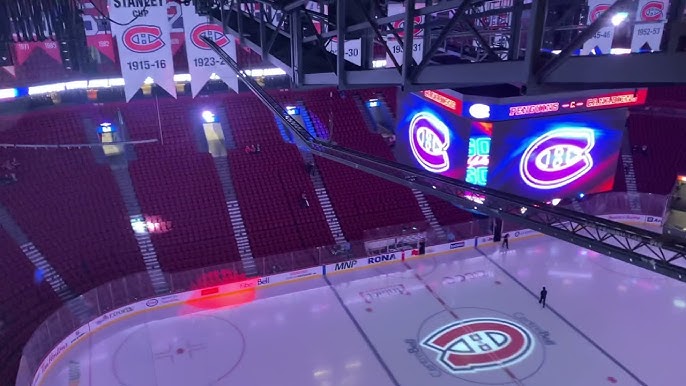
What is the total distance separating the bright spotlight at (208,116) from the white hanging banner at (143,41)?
11.2 meters

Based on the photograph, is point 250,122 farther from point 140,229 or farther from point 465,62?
point 465,62

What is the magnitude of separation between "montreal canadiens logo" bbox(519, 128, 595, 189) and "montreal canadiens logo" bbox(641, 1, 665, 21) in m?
5.45

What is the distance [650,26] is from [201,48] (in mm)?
16731

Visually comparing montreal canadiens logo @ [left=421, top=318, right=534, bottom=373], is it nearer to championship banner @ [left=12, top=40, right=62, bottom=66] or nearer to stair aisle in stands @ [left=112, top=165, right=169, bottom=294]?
stair aisle in stands @ [left=112, top=165, right=169, bottom=294]

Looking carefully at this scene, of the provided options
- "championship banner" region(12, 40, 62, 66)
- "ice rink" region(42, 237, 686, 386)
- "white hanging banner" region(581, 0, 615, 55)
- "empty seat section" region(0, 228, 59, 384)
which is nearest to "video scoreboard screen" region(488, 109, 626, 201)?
"white hanging banner" region(581, 0, 615, 55)

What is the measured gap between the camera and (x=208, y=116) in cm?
2916

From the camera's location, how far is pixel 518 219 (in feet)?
32.9

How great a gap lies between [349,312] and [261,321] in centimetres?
317

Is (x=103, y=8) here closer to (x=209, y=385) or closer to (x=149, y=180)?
(x=149, y=180)

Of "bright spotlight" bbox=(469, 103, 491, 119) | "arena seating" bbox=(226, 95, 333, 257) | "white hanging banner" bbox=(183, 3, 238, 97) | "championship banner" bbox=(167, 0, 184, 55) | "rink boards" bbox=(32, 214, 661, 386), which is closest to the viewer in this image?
"rink boards" bbox=(32, 214, 661, 386)

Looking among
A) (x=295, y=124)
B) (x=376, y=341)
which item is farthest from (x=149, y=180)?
(x=295, y=124)

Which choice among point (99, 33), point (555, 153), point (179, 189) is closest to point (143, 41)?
point (99, 33)

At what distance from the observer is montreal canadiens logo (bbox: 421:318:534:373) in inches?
634

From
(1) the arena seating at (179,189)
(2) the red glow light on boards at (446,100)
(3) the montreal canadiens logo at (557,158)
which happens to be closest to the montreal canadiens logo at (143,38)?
(1) the arena seating at (179,189)
